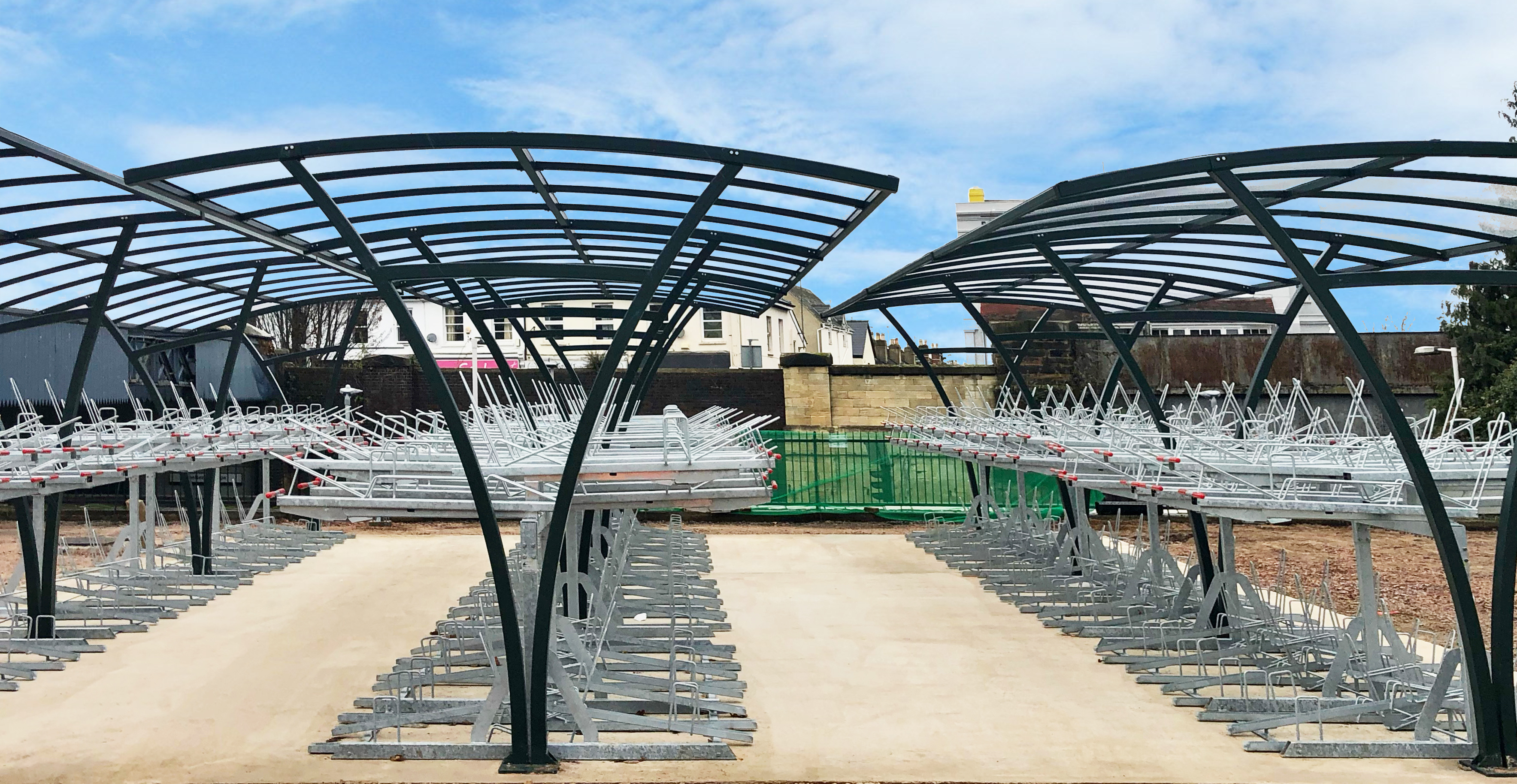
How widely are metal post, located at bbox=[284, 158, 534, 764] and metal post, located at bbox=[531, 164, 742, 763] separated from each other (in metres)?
0.09

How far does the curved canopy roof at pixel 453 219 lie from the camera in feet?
23.6

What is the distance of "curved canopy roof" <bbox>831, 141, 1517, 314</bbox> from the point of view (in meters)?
7.48

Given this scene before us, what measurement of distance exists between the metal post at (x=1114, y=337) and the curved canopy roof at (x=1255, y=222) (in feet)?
0.39

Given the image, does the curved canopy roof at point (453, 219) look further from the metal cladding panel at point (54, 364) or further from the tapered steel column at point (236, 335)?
the metal cladding panel at point (54, 364)

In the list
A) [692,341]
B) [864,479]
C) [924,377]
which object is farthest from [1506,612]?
[692,341]

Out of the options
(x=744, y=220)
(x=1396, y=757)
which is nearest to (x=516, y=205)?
(x=744, y=220)

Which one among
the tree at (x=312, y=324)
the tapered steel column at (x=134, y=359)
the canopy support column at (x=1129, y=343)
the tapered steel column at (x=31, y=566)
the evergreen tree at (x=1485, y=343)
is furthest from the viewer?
the tree at (x=312, y=324)

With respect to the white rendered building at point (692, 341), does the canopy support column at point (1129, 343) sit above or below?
below

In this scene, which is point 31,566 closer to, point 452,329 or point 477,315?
point 477,315

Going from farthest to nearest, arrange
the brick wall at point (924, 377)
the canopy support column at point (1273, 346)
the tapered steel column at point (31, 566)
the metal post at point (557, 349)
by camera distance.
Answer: the brick wall at point (924, 377)
the metal post at point (557, 349)
the canopy support column at point (1273, 346)
the tapered steel column at point (31, 566)

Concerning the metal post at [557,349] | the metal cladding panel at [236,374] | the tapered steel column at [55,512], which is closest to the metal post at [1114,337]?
the metal post at [557,349]

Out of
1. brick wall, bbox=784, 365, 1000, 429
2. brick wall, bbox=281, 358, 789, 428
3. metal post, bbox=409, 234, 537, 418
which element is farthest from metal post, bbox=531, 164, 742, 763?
brick wall, bbox=784, 365, 1000, 429

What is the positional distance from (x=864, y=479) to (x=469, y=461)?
54.4 feet

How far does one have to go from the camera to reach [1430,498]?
7.45m
